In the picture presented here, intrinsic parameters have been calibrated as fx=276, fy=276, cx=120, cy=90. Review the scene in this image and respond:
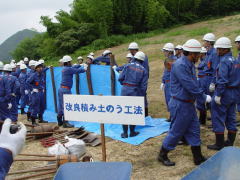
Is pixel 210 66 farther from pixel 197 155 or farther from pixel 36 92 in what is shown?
pixel 36 92

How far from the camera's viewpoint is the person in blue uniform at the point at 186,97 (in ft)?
14.3

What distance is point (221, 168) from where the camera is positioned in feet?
7.33

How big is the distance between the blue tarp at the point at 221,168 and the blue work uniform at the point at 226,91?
9.14 feet

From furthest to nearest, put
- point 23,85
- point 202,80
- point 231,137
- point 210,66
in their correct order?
point 23,85 → point 202,80 → point 210,66 → point 231,137

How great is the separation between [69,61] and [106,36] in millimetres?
21339

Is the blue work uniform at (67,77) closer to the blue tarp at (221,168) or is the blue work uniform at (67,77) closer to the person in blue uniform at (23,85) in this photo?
the person in blue uniform at (23,85)

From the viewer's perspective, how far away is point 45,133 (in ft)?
22.6

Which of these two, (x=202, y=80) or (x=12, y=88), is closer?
(x=202, y=80)

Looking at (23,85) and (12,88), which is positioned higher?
(12,88)

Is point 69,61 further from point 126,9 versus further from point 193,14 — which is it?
point 193,14

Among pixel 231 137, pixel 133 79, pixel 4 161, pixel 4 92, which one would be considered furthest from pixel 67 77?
pixel 4 161

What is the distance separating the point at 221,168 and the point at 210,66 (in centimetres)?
458

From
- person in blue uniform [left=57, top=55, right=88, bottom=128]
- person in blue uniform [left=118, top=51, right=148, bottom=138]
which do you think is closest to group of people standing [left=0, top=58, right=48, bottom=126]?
person in blue uniform [left=57, top=55, right=88, bottom=128]

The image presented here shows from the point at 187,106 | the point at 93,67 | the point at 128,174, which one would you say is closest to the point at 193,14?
the point at 93,67
